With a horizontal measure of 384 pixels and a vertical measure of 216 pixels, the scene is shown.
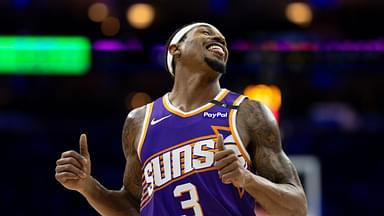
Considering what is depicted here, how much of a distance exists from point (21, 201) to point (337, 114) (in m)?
5.66

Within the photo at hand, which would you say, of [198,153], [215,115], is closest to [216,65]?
[215,115]

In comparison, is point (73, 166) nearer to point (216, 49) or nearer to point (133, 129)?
point (133, 129)

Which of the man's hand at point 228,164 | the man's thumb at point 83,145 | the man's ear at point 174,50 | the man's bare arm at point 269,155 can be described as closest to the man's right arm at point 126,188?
the man's thumb at point 83,145

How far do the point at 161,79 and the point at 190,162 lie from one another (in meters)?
10.6

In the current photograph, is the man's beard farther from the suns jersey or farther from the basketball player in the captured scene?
the suns jersey

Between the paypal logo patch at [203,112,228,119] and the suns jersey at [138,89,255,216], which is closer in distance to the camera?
the suns jersey at [138,89,255,216]

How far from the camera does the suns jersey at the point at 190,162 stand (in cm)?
404

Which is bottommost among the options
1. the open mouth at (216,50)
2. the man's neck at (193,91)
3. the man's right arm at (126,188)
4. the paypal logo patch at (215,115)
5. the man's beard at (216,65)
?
the man's right arm at (126,188)

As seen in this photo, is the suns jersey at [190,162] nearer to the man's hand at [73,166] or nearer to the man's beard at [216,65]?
the man's beard at [216,65]

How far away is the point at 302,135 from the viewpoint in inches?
516

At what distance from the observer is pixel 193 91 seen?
14.4 feet

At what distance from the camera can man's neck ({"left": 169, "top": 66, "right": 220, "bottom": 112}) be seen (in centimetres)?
434

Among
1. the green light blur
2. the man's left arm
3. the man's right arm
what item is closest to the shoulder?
the man's right arm

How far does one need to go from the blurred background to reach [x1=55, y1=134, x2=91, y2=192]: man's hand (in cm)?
836
